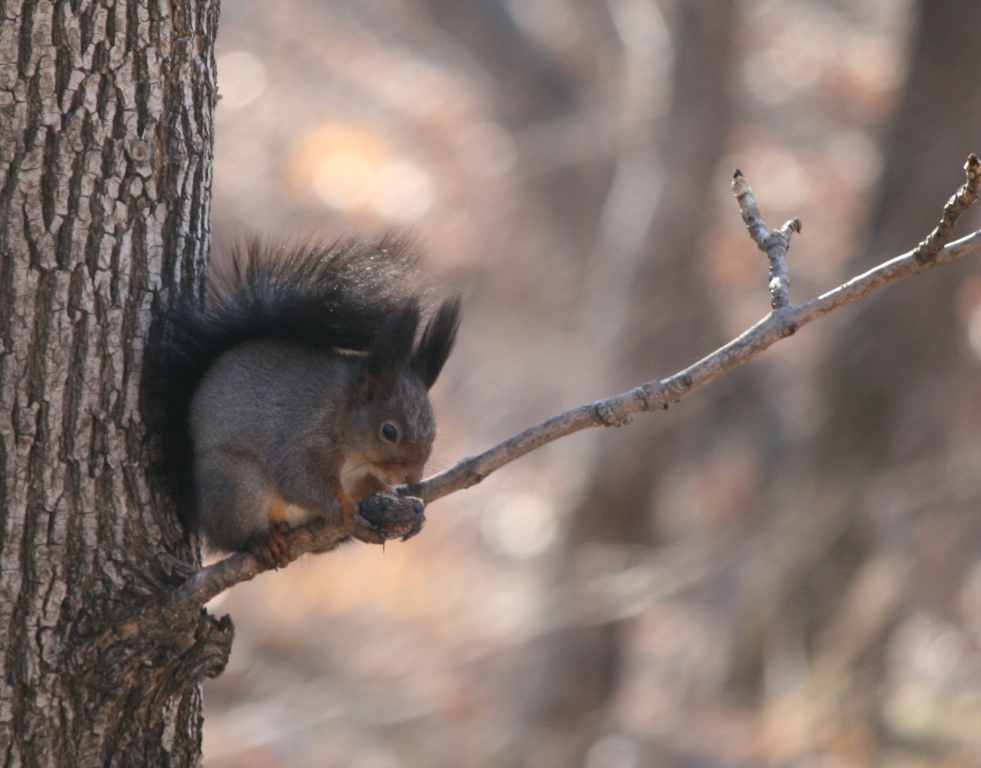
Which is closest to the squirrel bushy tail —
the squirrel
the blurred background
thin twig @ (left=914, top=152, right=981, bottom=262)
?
the squirrel

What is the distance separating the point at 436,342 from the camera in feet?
7.36

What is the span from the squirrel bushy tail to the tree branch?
0.89 ft

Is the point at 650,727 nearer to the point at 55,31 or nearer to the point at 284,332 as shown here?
the point at 284,332

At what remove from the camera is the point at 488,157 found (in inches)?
323

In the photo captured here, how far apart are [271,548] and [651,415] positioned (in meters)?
4.23

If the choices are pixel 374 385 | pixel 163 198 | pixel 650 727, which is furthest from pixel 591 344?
pixel 163 198

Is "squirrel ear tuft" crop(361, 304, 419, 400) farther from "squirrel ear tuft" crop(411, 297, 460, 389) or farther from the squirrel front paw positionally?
the squirrel front paw

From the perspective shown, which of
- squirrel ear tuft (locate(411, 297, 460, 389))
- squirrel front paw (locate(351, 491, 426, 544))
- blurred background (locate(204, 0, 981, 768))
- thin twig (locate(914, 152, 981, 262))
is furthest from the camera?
blurred background (locate(204, 0, 981, 768))

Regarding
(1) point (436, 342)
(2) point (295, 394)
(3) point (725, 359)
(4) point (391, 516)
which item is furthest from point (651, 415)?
(3) point (725, 359)

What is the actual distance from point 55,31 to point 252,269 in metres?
0.52

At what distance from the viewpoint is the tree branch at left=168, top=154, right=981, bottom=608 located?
4.83 ft

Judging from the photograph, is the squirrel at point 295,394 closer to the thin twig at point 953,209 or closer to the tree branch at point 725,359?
the tree branch at point 725,359

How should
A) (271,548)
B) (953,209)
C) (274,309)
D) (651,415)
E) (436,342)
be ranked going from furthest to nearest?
(651,415), (436,342), (274,309), (271,548), (953,209)

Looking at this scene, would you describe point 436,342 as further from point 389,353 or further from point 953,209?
point 953,209
